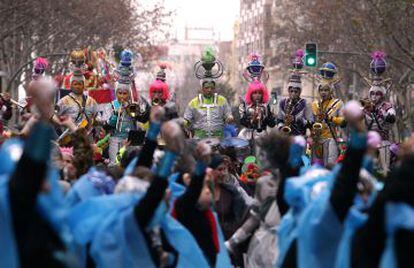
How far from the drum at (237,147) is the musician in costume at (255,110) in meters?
1.22

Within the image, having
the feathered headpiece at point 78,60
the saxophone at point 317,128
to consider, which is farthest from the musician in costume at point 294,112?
the feathered headpiece at point 78,60

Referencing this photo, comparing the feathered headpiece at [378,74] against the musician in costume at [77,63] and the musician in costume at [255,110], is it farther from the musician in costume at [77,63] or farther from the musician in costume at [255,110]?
the musician in costume at [77,63]

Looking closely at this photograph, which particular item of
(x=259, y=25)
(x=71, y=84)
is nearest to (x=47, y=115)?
(x=71, y=84)

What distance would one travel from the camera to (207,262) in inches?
353

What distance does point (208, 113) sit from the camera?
17469 mm

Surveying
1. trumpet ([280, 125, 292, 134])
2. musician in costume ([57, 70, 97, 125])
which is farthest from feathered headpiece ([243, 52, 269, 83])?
musician in costume ([57, 70, 97, 125])

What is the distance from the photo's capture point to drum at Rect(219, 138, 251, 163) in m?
15.0

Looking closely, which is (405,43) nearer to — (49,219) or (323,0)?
(323,0)

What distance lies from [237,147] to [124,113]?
2.11 meters

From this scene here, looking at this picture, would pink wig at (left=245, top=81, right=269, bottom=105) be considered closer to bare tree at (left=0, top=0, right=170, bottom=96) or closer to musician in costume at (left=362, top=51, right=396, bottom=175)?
musician in costume at (left=362, top=51, right=396, bottom=175)

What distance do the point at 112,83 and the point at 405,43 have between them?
26.5 m

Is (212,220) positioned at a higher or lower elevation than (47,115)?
lower

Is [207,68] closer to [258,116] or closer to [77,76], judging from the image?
[258,116]

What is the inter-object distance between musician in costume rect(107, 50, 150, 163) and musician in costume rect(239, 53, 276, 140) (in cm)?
138
